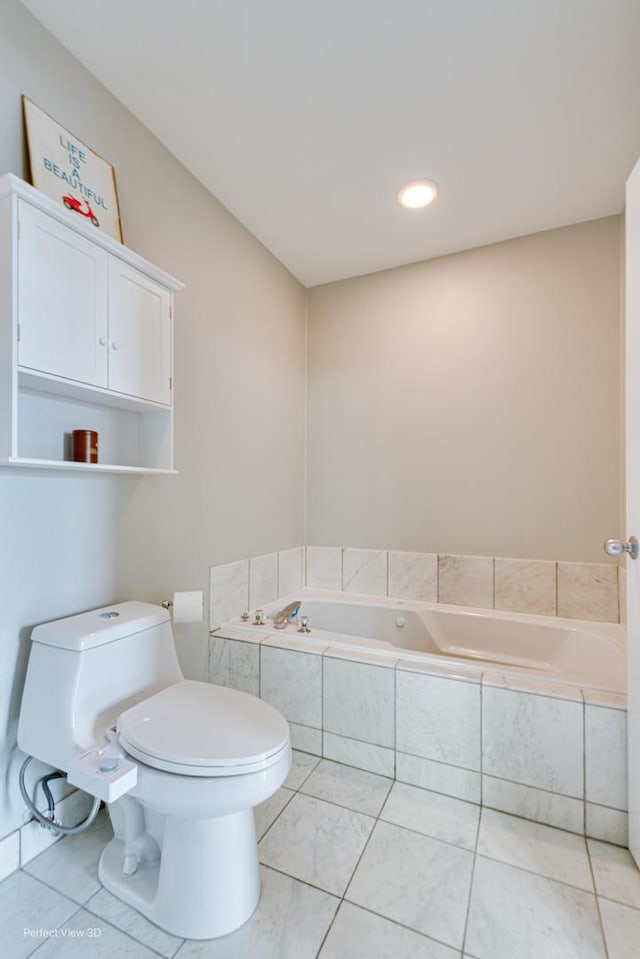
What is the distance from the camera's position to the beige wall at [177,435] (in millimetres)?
1193

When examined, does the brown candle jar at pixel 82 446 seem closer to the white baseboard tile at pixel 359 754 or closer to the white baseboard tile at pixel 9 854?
the white baseboard tile at pixel 9 854

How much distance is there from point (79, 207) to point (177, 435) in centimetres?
81

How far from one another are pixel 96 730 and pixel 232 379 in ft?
4.96

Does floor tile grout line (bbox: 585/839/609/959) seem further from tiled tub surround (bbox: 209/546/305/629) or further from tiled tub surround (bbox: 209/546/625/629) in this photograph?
tiled tub surround (bbox: 209/546/305/629)

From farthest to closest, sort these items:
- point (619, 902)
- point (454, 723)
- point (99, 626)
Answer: point (454, 723), point (99, 626), point (619, 902)

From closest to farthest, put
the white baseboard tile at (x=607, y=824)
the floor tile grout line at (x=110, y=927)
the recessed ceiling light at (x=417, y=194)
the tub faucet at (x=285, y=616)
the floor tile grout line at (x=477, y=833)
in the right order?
1. the floor tile grout line at (x=110, y=927)
2. the floor tile grout line at (x=477, y=833)
3. the white baseboard tile at (x=607, y=824)
4. the recessed ceiling light at (x=417, y=194)
5. the tub faucet at (x=285, y=616)

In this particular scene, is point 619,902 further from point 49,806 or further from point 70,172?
point 70,172

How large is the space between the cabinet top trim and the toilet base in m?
1.57

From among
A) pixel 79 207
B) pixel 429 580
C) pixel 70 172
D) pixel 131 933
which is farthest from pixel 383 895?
pixel 70 172

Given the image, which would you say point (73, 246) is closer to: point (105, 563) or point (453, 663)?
point (105, 563)

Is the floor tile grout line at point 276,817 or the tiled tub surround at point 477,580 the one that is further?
the tiled tub surround at point 477,580

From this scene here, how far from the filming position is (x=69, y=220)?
114cm

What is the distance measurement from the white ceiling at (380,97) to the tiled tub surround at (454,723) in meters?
2.01

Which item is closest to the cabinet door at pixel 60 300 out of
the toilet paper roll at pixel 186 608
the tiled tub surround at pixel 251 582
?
the toilet paper roll at pixel 186 608
